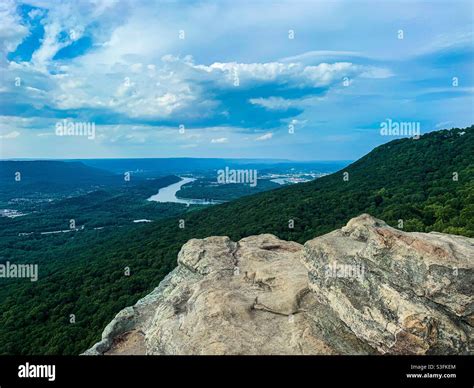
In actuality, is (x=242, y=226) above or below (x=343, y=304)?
below

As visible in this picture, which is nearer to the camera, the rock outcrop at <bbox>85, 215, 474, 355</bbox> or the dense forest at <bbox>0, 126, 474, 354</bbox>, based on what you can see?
the rock outcrop at <bbox>85, 215, 474, 355</bbox>

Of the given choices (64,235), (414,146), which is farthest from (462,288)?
(64,235)

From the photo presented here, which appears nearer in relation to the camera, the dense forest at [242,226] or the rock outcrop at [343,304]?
the rock outcrop at [343,304]

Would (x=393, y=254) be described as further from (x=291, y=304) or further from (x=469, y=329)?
(x=291, y=304)
